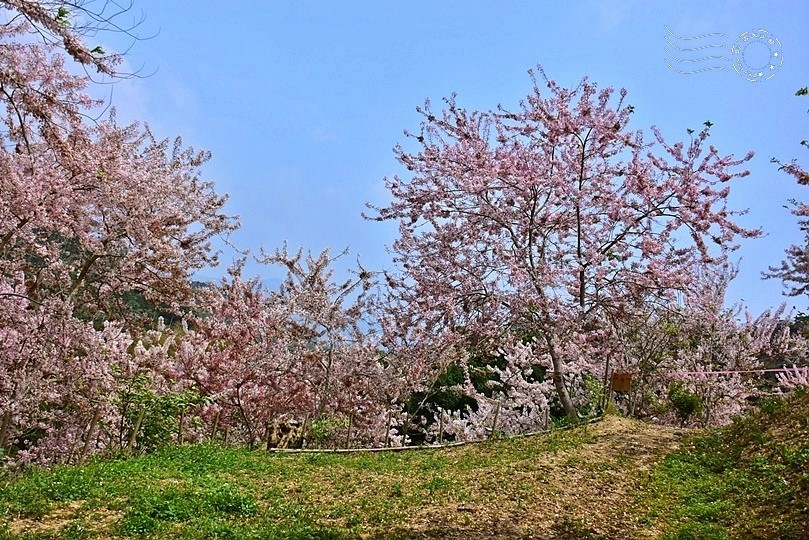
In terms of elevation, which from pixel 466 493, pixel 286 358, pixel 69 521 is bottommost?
pixel 69 521

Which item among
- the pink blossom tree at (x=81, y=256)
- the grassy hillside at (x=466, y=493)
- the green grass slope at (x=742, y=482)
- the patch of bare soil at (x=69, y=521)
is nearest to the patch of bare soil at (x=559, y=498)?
the grassy hillside at (x=466, y=493)

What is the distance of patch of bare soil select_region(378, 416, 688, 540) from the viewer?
6.58m

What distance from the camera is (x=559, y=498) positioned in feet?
25.1

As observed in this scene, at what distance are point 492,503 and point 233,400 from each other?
30.1 ft

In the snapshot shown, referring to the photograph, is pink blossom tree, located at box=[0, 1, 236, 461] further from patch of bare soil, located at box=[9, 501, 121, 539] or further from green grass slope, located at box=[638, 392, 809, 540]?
green grass slope, located at box=[638, 392, 809, 540]

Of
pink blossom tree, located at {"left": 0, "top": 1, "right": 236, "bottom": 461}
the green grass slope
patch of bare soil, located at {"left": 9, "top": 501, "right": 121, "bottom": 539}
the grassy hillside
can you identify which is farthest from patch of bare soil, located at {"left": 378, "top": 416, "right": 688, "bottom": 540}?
pink blossom tree, located at {"left": 0, "top": 1, "right": 236, "bottom": 461}

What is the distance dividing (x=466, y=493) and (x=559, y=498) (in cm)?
122

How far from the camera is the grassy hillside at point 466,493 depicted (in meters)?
6.33

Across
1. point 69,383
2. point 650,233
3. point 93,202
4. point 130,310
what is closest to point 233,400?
point 130,310

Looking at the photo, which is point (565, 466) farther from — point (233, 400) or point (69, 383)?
point (233, 400)

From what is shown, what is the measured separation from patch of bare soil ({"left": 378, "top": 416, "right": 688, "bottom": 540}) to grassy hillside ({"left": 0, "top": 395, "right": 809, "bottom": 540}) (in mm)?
24

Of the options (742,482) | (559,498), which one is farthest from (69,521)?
(742,482)

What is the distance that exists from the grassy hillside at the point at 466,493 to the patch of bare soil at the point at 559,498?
0.02m

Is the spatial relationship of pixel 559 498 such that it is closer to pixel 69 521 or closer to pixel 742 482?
pixel 742 482
